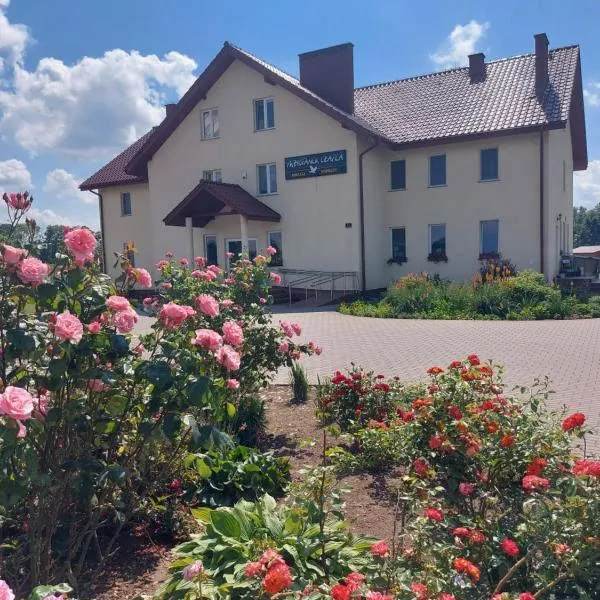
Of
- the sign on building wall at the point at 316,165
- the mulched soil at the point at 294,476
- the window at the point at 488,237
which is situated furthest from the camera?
the sign on building wall at the point at 316,165

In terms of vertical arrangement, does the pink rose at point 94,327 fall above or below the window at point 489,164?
below

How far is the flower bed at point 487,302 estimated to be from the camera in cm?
1628

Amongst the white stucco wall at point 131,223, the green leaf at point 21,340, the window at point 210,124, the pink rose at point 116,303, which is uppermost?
the window at point 210,124

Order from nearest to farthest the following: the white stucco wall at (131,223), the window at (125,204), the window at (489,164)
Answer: the window at (489,164) < the white stucco wall at (131,223) < the window at (125,204)

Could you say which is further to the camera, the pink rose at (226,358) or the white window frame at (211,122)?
the white window frame at (211,122)

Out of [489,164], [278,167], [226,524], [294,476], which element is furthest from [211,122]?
[226,524]

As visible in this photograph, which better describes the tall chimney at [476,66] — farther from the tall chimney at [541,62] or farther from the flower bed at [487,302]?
the flower bed at [487,302]

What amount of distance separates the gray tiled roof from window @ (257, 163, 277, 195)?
454cm

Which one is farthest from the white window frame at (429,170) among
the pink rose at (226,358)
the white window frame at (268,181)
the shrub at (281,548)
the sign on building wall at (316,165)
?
the pink rose at (226,358)

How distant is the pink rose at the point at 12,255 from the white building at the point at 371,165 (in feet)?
64.5

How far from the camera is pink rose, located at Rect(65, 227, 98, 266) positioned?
99.9 inches

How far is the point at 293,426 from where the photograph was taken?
608 cm

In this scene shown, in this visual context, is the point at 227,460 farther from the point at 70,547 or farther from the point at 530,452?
the point at 530,452


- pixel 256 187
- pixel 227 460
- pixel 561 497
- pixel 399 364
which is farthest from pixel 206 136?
pixel 561 497
